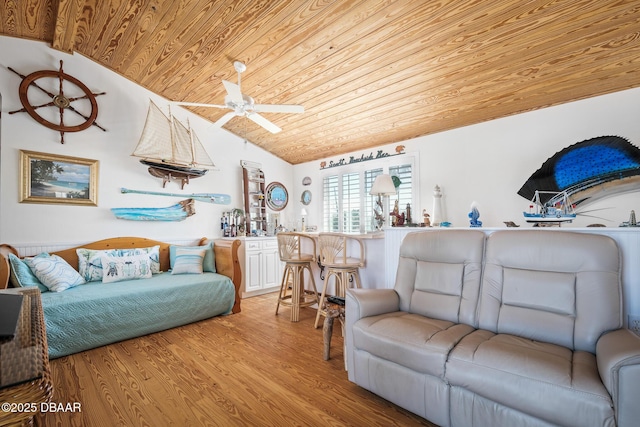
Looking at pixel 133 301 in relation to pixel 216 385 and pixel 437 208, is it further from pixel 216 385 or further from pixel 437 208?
pixel 437 208

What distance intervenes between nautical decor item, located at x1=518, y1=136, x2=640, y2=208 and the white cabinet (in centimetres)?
355

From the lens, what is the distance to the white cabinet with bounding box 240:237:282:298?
14.7ft

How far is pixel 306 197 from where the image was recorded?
579 cm

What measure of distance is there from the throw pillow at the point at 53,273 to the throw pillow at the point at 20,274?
0.05m

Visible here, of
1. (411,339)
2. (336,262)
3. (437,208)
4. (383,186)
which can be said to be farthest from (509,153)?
(411,339)

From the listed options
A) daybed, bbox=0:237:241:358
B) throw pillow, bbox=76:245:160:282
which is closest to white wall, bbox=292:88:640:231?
daybed, bbox=0:237:241:358

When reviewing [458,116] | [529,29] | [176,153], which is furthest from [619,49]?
[176,153]

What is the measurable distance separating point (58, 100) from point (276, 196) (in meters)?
3.31

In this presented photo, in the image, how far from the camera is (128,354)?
2590mm

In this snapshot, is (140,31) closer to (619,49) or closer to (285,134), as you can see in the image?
(285,134)

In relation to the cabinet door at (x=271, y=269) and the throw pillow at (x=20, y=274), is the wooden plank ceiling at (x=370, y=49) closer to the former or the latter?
the cabinet door at (x=271, y=269)

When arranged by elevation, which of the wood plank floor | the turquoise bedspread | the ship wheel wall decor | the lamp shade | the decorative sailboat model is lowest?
the wood plank floor

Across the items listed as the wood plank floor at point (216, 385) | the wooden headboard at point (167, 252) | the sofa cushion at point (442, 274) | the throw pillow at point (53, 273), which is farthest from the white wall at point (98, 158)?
the sofa cushion at point (442, 274)

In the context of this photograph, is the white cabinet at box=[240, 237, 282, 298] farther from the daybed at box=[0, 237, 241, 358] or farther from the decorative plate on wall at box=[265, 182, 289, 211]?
the decorative plate on wall at box=[265, 182, 289, 211]
